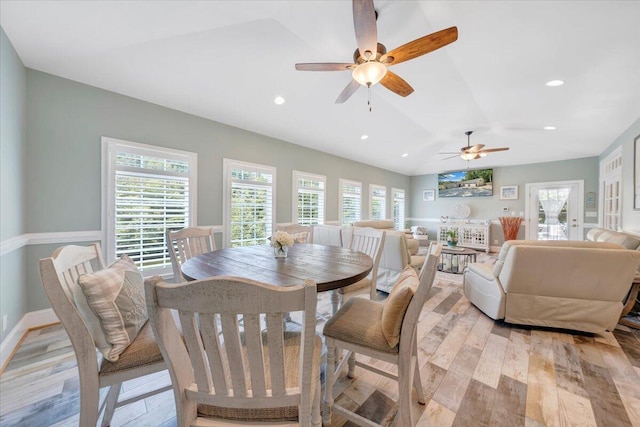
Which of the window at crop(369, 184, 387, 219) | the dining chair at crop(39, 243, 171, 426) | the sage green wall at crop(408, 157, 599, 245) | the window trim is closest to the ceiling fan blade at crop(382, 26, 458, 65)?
the dining chair at crop(39, 243, 171, 426)

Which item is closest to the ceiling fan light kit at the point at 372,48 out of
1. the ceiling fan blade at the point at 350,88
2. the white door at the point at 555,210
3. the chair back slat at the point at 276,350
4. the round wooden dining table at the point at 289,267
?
the ceiling fan blade at the point at 350,88

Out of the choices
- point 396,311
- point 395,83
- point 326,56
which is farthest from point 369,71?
point 396,311

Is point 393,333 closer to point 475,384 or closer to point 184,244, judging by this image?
point 475,384

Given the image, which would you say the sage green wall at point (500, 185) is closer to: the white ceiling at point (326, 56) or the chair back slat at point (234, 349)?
the white ceiling at point (326, 56)

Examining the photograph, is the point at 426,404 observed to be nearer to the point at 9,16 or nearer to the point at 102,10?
the point at 102,10

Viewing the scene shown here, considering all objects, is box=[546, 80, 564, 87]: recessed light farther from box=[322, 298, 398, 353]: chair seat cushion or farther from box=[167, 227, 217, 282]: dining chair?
box=[167, 227, 217, 282]: dining chair

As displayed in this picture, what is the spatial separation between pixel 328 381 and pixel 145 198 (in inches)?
120

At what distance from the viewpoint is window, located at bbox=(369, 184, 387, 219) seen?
7.16m

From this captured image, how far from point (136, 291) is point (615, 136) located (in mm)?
7355

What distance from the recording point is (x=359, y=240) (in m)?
2.62

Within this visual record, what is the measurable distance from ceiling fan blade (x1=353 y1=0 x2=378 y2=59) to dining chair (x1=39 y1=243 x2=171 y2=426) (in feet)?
6.98

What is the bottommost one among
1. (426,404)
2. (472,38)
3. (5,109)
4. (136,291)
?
(426,404)

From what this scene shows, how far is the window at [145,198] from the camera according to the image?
287 centimetres

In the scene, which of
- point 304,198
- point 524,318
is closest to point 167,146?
point 304,198
